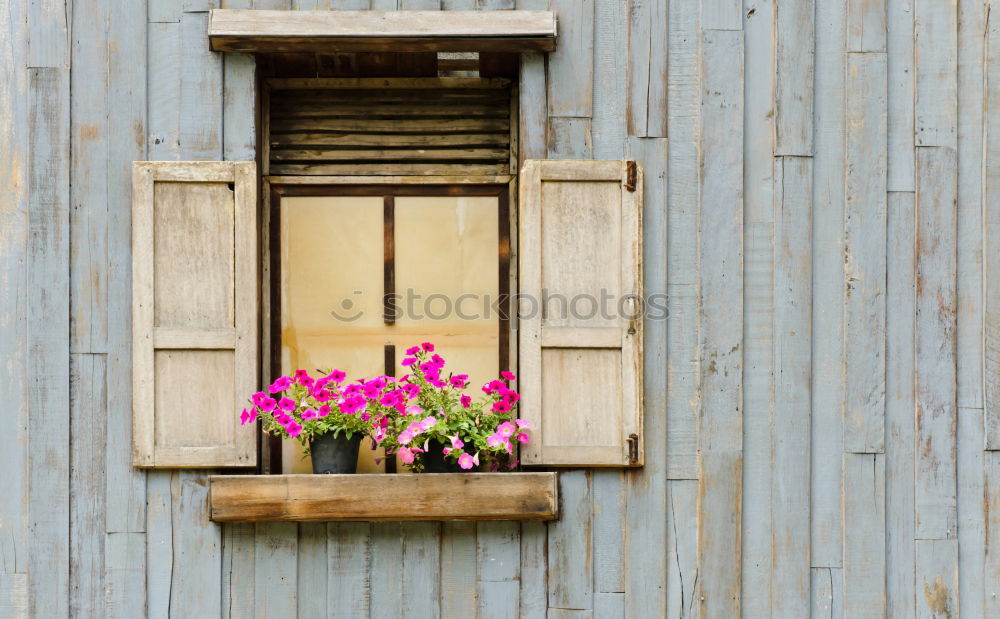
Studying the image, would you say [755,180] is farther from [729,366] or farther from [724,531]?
[724,531]

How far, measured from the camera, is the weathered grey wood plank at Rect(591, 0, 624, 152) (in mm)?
3100

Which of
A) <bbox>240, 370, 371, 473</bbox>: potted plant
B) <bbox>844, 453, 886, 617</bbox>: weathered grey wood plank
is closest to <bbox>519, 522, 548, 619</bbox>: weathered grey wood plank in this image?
<bbox>240, 370, 371, 473</bbox>: potted plant

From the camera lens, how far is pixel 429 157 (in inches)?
130

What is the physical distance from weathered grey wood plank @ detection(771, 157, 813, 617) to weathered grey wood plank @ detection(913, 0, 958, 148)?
17.0 inches

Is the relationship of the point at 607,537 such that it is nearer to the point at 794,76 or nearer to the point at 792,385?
the point at 792,385

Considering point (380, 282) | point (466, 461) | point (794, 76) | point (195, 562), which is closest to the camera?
point (466, 461)

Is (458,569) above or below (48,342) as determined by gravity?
below

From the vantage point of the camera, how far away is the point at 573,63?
10.2 ft

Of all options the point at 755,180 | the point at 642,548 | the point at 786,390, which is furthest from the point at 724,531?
the point at 755,180

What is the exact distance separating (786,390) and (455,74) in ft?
5.10

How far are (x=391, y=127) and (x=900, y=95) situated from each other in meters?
1.73

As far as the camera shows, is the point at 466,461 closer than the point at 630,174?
Yes

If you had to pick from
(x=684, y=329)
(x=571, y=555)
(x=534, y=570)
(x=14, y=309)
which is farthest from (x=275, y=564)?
(x=684, y=329)

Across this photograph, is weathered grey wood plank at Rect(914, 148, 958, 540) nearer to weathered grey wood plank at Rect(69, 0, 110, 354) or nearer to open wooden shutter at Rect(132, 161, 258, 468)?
open wooden shutter at Rect(132, 161, 258, 468)
